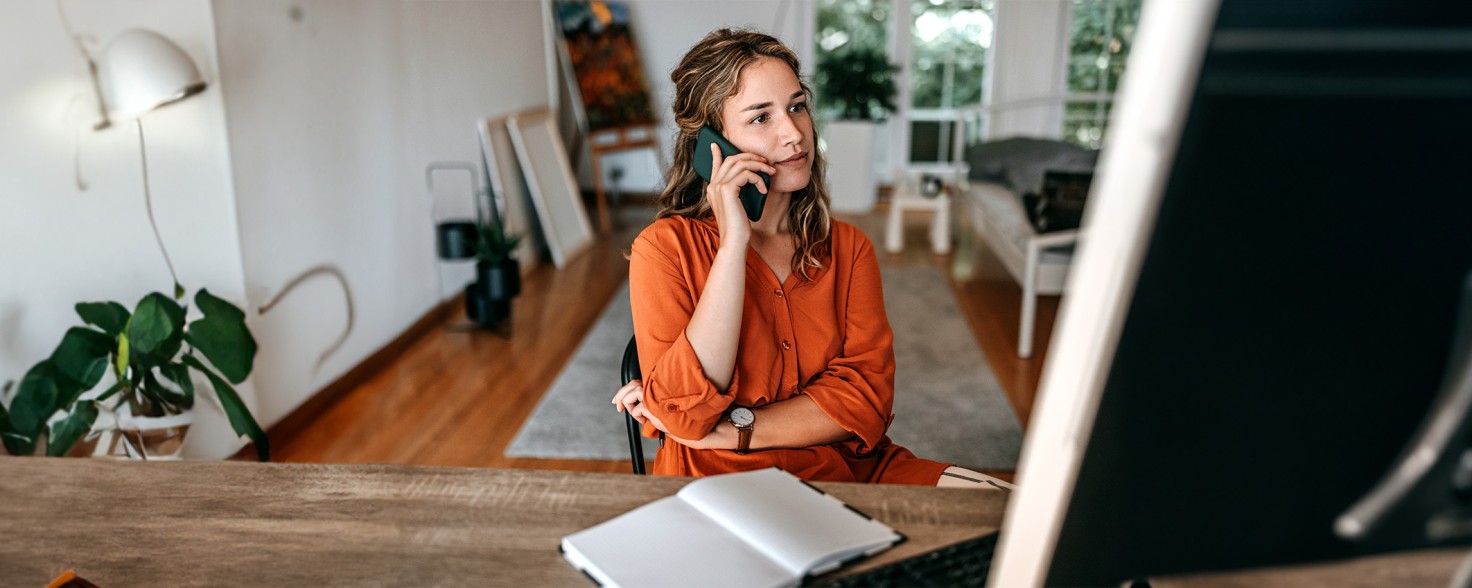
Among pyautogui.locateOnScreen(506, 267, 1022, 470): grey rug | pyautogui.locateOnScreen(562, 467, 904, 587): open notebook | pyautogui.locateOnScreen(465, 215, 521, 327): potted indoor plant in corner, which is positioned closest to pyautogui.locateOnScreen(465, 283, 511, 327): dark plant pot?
pyautogui.locateOnScreen(465, 215, 521, 327): potted indoor plant in corner

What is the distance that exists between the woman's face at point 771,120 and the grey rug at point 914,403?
1.55 meters

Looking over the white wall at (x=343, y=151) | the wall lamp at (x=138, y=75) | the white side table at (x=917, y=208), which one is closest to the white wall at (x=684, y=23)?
the white side table at (x=917, y=208)

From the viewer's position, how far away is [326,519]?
36.9 inches

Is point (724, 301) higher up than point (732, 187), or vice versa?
point (732, 187)

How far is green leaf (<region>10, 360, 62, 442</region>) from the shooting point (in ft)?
6.15

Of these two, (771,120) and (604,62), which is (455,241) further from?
(604,62)

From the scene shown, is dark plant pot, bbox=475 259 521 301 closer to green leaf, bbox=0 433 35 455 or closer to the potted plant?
the potted plant

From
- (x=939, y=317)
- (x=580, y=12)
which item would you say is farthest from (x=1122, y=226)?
(x=580, y=12)

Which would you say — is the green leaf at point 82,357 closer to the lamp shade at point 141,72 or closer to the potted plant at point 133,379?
the potted plant at point 133,379

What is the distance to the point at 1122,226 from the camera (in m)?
0.39

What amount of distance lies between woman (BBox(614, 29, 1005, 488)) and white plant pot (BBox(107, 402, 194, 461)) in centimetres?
140

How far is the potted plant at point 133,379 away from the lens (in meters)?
1.90

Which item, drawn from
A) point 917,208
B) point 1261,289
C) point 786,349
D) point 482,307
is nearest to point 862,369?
point 786,349

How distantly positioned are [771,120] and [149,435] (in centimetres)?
171
